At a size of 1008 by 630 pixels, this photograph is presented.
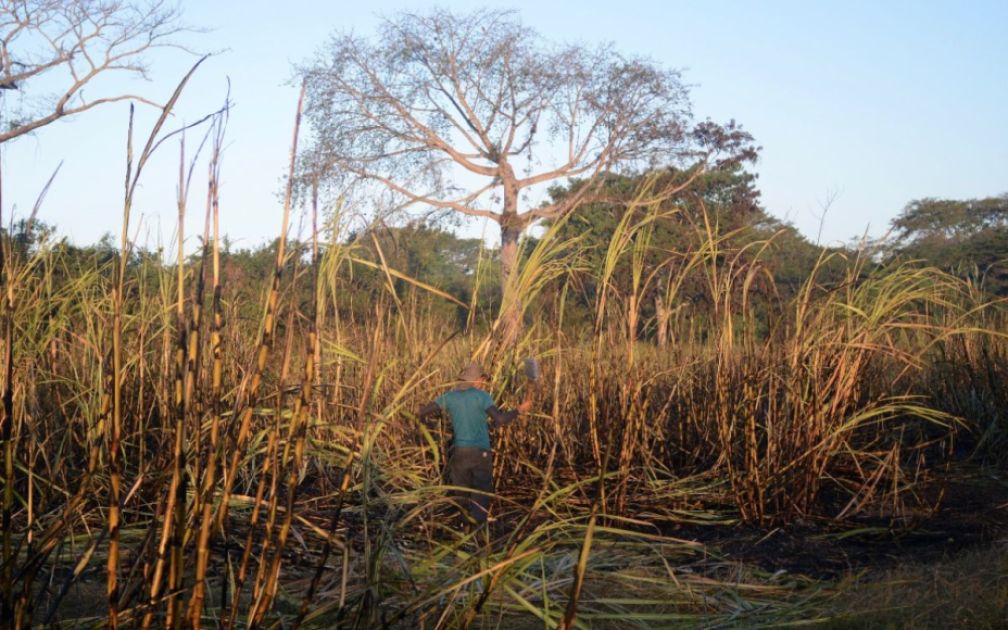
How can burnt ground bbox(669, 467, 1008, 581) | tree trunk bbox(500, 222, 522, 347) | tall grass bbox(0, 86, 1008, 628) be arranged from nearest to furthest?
tall grass bbox(0, 86, 1008, 628), burnt ground bbox(669, 467, 1008, 581), tree trunk bbox(500, 222, 522, 347)

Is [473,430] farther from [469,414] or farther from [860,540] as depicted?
[860,540]

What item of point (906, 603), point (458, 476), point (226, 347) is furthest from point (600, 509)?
point (226, 347)

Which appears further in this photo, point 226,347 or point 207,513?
point 226,347

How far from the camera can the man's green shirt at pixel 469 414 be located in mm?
4074

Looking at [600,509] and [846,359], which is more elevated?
[846,359]

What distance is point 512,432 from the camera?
4.54 metres

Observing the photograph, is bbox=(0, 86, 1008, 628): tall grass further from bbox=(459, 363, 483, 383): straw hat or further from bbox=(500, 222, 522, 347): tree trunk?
bbox=(459, 363, 483, 383): straw hat

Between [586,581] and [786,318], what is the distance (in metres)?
1.96

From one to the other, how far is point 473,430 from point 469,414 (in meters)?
0.07

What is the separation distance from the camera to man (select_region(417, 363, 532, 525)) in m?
4.08

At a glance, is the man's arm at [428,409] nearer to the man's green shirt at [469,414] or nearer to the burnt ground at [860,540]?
the man's green shirt at [469,414]

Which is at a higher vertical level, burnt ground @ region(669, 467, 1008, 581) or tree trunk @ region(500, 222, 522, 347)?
tree trunk @ region(500, 222, 522, 347)

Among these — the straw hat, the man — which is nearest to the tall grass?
the man

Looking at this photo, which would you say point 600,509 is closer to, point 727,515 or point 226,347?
point 727,515
